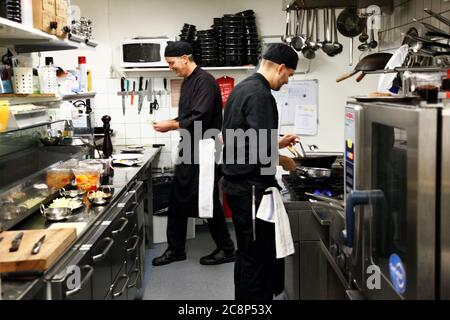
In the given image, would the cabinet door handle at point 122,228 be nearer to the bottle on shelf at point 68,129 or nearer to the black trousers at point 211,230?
the bottle on shelf at point 68,129

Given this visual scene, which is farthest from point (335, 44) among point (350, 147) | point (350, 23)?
point (350, 147)

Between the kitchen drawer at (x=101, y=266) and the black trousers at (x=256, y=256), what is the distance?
2.56 feet

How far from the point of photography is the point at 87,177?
2.83 metres

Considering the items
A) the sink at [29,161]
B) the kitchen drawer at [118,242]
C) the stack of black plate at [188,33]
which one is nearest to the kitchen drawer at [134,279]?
the kitchen drawer at [118,242]

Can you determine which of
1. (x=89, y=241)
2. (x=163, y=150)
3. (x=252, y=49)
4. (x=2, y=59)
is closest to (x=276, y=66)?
(x=89, y=241)

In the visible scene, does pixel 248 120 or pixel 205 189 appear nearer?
pixel 248 120

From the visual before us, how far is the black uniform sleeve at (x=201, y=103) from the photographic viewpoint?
12.5ft

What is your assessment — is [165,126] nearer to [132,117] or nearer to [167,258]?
[167,258]

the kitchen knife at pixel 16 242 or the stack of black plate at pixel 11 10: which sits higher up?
the stack of black plate at pixel 11 10

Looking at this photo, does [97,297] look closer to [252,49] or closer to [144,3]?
[252,49]

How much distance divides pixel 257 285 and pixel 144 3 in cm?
328

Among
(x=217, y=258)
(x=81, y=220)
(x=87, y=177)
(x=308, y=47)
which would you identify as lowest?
(x=217, y=258)

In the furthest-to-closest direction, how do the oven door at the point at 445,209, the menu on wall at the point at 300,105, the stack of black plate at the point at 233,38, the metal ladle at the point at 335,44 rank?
the menu on wall at the point at 300,105
the stack of black plate at the point at 233,38
the metal ladle at the point at 335,44
the oven door at the point at 445,209

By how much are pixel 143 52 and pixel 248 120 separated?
2417mm
